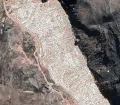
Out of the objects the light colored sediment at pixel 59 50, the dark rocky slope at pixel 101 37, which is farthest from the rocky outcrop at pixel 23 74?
the dark rocky slope at pixel 101 37

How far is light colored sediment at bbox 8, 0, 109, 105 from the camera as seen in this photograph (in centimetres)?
898

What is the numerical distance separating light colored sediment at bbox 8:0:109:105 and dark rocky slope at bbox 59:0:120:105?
0.18 m

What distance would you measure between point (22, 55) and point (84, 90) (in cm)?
169

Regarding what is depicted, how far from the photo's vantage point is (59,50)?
9148 millimetres

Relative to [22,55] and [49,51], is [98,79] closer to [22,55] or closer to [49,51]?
[49,51]

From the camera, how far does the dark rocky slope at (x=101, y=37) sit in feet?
30.5

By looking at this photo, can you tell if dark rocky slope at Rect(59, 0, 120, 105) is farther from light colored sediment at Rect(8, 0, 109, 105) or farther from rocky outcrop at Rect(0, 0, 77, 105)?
rocky outcrop at Rect(0, 0, 77, 105)

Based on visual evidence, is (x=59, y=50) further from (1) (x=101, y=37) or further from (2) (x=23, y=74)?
(2) (x=23, y=74)

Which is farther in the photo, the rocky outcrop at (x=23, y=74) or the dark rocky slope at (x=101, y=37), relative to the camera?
the dark rocky slope at (x=101, y=37)

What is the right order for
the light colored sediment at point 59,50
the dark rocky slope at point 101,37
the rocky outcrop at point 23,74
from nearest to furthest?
the rocky outcrop at point 23,74 → the light colored sediment at point 59,50 → the dark rocky slope at point 101,37

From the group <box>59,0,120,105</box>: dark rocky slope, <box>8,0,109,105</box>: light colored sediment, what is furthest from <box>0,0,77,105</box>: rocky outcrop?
<box>59,0,120,105</box>: dark rocky slope

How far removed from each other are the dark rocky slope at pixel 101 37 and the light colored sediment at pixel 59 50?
0.60 ft

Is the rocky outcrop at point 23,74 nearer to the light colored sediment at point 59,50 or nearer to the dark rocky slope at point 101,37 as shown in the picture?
the light colored sediment at point 59,50

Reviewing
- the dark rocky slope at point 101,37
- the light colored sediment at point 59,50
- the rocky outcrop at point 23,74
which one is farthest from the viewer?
the dark rocky slope at point 101,37
